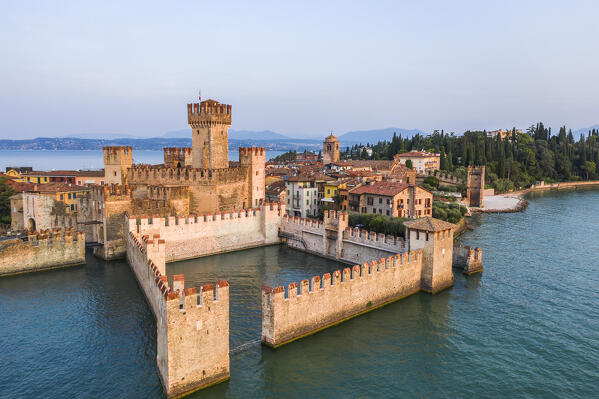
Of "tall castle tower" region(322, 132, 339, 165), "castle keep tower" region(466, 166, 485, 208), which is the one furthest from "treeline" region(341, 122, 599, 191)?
"tall castle tower" region(322, 132, 339, 165)

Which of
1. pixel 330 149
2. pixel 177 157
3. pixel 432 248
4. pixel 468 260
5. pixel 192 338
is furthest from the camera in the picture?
pixel 330 149

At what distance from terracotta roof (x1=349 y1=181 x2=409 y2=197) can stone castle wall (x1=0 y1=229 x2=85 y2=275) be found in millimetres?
29706

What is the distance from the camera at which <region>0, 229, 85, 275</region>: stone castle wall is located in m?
28.5

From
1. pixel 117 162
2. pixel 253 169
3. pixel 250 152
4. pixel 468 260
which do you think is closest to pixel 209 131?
pixel 250 152

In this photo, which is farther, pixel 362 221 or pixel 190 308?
pixel 362 221

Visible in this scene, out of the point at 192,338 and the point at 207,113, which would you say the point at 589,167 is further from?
the point at 192,338

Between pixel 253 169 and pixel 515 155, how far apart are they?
8676 cm

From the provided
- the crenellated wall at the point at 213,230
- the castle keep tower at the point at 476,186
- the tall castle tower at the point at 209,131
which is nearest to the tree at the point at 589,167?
the castle keep tower at the point at 476,186

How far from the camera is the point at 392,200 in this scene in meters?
46.3

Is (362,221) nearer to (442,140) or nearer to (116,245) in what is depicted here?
(116,245)

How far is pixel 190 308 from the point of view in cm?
1489

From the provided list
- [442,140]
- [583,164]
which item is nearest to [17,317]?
[442,140]

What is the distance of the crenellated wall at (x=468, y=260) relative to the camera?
98.4 ft

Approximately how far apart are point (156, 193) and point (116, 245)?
5583 millimetres
